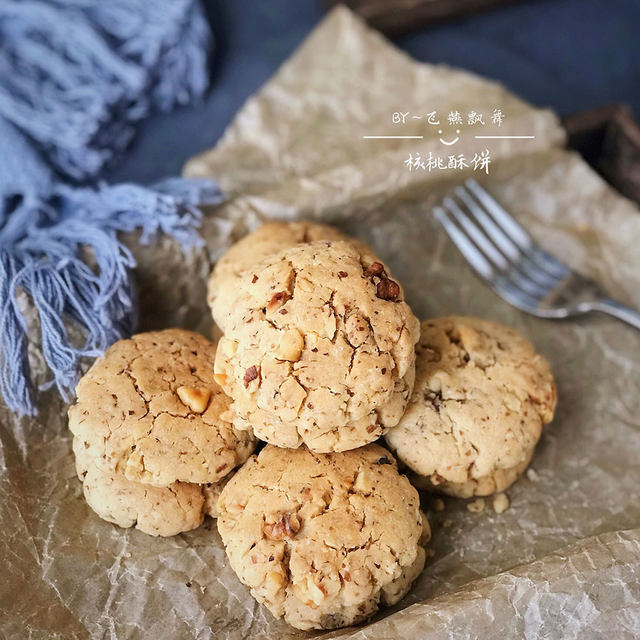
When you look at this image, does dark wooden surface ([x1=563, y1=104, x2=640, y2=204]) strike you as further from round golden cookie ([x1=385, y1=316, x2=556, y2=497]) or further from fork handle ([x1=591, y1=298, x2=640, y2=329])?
round golden cookie ([x1=385, y1=316, x2=556, y2=497])

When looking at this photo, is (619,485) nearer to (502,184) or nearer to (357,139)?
(502,184)

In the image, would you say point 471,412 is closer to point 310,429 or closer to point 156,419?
point 310,429

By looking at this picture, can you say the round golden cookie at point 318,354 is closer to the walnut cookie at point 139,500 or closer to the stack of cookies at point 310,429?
the stack of cookies at point 310,429

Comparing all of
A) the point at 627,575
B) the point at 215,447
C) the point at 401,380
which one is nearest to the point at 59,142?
the point at 215,447

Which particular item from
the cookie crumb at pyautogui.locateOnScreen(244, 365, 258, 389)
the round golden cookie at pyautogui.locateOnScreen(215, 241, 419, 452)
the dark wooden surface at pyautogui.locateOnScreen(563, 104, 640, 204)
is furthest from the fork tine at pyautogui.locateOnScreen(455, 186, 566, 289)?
the cookie crumb at pyautogui.locateOnScreen(244, 365, 258, 389)

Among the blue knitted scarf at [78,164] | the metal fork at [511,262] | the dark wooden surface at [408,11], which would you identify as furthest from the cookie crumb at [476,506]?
the dark wooden surface at [408,11]

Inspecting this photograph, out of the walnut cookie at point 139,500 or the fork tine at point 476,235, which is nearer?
the walnut cookie at point 139,500
